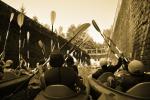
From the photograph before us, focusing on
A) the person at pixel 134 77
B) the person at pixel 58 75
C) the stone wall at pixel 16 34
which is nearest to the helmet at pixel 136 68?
the person at pixel 134 77

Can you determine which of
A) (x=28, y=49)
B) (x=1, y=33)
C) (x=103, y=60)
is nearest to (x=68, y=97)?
(x=103, y=60)

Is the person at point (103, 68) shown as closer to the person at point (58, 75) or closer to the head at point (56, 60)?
the person at point (58, 75)

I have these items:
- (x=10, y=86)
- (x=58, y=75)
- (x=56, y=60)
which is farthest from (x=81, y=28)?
(x=58, y=75)

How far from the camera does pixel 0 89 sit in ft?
24.3

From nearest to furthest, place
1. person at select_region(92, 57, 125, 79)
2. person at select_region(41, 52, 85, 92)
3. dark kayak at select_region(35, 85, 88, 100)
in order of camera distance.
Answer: dark kayak at select_region(35, 85, 88, 100) → person at select_region(41, 52, 85, 92) → person at select_region(92, 57, 125, 79)

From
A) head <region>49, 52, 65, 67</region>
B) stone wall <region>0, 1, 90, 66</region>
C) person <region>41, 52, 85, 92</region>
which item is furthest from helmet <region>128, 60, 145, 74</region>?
stone wall <region>0, 1, 90, 66</region>

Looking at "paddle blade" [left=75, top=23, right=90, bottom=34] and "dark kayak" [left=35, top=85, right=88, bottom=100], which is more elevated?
"paddle blade" [left=75, top=23, right=90, bottom=34]

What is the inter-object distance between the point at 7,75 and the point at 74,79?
4.03 m

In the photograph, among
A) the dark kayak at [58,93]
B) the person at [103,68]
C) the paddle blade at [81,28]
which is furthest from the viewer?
the paddle blade at [81,28]

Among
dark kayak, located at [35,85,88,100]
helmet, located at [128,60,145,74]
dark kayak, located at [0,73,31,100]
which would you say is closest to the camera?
dark kayak, located at [35,85,88,100]

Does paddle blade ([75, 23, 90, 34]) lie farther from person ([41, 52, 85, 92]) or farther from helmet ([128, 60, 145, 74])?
helmet ([128, 60, 145, 74])

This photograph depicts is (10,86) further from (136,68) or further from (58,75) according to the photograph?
(136,68)

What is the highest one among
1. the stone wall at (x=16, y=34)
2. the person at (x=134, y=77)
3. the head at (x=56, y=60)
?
the stone wall at (x=16, y=34)

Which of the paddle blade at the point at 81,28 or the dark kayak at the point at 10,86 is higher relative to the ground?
the paddle blade at the point at 81,28
